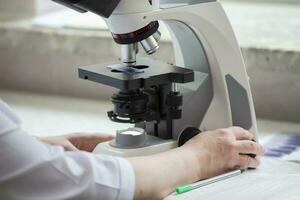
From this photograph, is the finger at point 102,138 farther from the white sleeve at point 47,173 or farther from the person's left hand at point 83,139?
the white sleeve at point 47,173

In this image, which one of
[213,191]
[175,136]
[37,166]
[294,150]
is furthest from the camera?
[294,150]

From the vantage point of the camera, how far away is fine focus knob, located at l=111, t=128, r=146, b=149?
146 centimetres

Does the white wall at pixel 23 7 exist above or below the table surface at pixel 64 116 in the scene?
above

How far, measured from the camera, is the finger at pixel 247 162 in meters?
1.49

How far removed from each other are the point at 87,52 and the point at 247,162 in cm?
83

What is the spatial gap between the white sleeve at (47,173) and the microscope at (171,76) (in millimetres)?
169

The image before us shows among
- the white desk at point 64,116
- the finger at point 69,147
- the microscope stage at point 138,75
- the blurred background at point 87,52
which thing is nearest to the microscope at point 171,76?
the microscope stage at point 138,75

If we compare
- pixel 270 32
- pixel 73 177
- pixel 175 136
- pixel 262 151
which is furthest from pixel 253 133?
pixel 270 32

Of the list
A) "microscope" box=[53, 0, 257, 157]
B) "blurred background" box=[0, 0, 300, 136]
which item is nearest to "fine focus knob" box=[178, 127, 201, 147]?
"microscope" box=[53, 0, 257, 157]

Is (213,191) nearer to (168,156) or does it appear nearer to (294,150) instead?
(168,156)

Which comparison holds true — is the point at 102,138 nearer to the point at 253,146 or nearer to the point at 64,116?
the point at 253,146

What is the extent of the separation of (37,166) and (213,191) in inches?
13.2

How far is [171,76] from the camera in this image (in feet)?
4.73

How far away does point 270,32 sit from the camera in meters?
2.16
